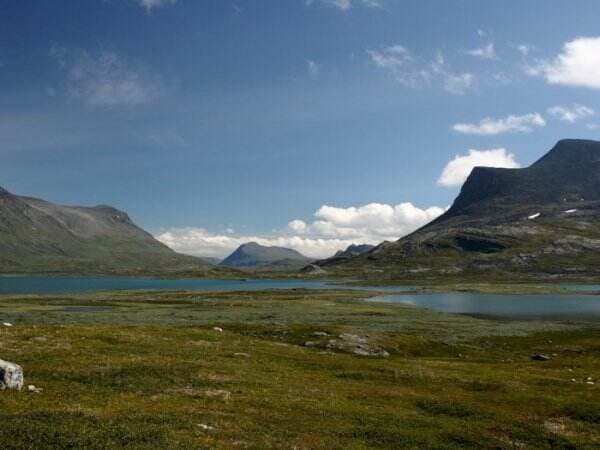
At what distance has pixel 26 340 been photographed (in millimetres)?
48906

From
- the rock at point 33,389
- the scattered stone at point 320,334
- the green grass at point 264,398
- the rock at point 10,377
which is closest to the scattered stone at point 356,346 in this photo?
the scattered stone at point 320,334

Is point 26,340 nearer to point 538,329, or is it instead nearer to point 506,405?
point 506,405

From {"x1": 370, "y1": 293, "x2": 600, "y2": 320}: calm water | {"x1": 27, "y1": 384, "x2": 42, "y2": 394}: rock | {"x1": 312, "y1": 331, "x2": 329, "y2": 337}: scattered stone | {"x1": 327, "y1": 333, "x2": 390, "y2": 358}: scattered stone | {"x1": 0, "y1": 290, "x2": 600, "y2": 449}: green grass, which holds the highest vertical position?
{"x1": 27, "y1": 384, "x2": 42, "y2": 394}: rock

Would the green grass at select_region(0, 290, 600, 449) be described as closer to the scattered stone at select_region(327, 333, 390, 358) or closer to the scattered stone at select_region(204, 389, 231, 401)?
the scattered stone at select_region(204, 389, 231, 401)

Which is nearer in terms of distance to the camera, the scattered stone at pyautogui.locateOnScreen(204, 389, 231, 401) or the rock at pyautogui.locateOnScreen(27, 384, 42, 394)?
the rock at pyautogui.locateOnScreen(27, 384, 42, 394)

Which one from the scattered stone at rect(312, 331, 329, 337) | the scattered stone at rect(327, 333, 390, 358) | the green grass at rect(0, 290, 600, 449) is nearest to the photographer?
the green grass at rect(0, 290, 600, 449)

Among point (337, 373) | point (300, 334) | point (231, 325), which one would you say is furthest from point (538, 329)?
point (337, 373)

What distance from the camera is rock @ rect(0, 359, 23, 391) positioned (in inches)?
1213

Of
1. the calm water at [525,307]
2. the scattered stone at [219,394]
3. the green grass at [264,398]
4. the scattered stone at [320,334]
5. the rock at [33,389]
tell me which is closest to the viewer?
the green grass at [264,398]

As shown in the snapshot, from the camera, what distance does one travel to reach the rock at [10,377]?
30.8 meters

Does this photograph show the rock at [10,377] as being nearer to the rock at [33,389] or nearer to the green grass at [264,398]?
the rock at [33,389]

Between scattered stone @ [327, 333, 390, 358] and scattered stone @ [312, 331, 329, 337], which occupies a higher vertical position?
scattered stone @ [312, 331, 329, 337]

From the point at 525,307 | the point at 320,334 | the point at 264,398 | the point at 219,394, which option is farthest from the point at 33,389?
the point at 525,307

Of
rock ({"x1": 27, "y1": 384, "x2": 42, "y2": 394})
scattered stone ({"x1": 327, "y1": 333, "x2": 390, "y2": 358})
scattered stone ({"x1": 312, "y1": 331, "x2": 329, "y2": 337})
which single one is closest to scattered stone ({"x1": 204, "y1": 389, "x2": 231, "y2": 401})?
rock ({"x1": 27, "y1": 384, "x2": 42, "y2": 394})
